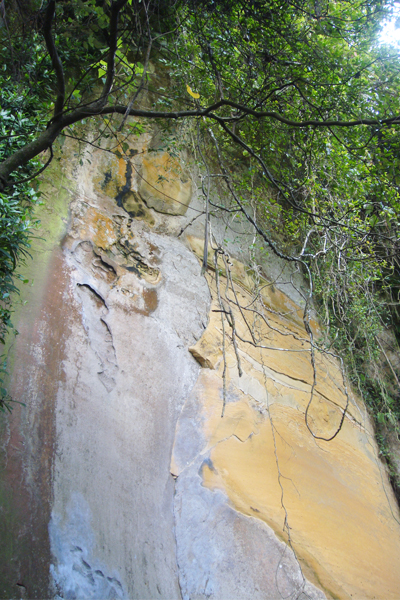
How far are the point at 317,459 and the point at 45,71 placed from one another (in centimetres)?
298

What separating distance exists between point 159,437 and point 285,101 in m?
2.49

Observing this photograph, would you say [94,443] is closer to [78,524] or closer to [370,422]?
[78,524]

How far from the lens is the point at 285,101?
294 cm

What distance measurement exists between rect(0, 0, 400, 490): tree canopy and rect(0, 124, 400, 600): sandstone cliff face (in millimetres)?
448

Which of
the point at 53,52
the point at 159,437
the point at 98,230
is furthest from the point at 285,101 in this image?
the point at 159,437

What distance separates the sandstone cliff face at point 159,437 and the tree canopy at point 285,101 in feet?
1.47

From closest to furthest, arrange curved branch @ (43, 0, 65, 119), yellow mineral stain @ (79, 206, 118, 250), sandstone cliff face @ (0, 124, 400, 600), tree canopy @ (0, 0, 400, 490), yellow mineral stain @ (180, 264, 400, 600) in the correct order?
curved branch @ (43, 0, 65, 119) < sandstone cliff face @ (0, 124, 400, 600) < yellow mineral stain @ (180, 264, 400, 600) < yellow mineral stain @ (79, 206, 118, 250) < tree canopy @ (0, 0, 400, 490)

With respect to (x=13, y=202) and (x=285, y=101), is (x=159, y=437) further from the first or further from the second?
(x=285, y=101)

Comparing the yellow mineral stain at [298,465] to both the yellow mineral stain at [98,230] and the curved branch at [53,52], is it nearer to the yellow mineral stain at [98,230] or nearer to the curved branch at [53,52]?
the yellow mineral stain at [98,230]

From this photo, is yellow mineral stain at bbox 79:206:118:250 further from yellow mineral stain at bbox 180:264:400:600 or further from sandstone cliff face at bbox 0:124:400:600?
yellow mineral stain at bbox 180:264:400:600

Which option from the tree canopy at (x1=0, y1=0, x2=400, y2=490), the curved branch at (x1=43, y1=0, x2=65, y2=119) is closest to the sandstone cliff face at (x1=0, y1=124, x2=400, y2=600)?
the tree canopy at (x1=0, y1=0, x2=400, y2=490)

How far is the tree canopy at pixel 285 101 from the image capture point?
8.69ft

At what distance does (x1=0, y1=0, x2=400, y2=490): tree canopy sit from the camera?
265 centimetres

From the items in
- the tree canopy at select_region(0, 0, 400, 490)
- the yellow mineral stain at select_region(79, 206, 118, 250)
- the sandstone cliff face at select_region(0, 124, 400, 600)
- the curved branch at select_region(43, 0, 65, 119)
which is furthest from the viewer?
the tree canopy at select_region(0, 0, 400, 490)
